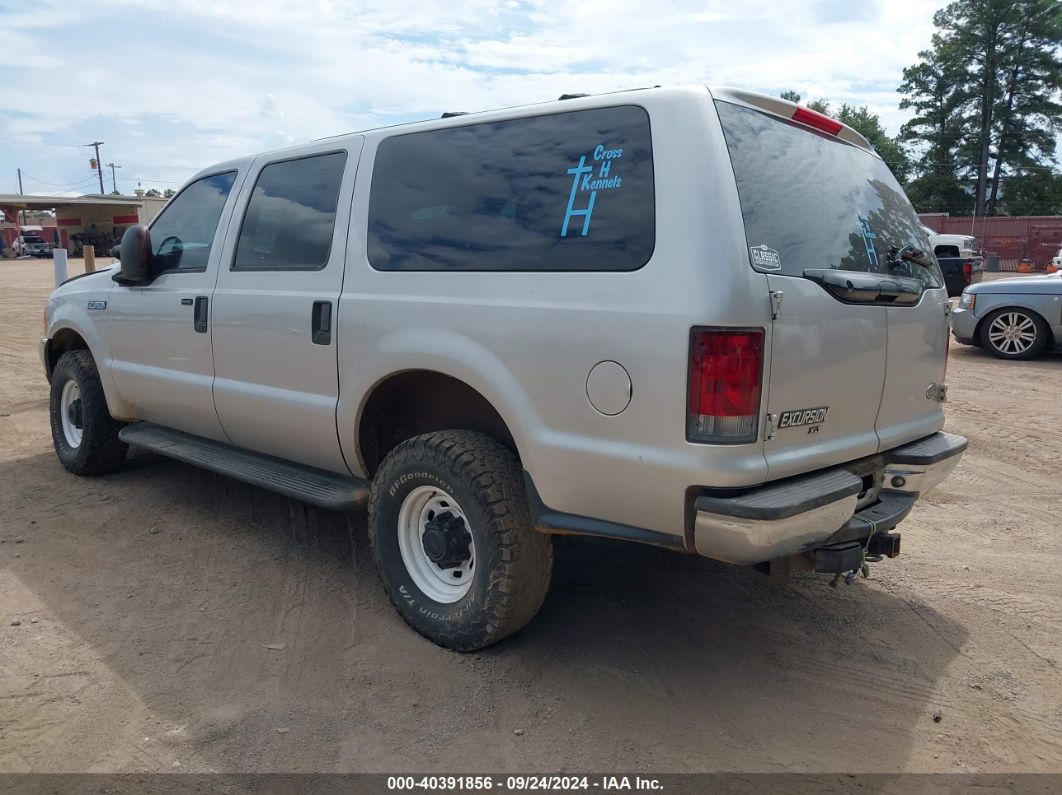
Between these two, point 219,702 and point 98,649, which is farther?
point 98,649

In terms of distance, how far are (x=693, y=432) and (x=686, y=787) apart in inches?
44.2

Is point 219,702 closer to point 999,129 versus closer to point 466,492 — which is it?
point 466,492

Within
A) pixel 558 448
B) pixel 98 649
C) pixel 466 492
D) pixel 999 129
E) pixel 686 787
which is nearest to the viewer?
pixel 686 787

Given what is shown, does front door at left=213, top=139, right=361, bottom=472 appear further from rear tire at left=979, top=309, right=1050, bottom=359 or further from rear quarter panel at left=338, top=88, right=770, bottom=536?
rear tire at left=979, top=309, right=1050, bottom=359

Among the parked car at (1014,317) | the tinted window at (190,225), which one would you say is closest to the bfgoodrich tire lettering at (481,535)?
the tinted window at (190,225)

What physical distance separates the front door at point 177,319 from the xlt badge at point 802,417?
309cm

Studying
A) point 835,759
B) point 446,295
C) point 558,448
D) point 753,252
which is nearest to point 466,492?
point 558,448

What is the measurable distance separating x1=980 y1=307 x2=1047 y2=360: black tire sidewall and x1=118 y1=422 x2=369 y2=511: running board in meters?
9.81

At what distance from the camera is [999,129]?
2041 inches

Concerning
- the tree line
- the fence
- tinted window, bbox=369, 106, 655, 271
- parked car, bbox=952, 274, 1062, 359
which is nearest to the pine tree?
the tree line

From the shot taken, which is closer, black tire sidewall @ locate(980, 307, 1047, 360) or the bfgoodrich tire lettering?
the bfgoodrich tire lettering

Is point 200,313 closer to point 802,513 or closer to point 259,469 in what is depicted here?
point 259,469

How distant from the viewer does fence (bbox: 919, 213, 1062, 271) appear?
35.4m

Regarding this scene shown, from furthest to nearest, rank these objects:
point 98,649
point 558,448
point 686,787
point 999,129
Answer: point 999,129 < point 98,649 < point 558,448 < point 686,787
